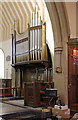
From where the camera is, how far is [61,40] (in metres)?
6.48

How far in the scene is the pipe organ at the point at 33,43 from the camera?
27.5ft

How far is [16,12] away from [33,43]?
3.24 metres

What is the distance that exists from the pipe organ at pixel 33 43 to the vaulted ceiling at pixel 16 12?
70cm

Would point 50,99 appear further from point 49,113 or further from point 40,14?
point 40,14

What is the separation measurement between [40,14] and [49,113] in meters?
5.27

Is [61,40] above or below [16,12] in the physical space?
below

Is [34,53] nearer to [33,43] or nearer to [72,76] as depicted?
[33,43]

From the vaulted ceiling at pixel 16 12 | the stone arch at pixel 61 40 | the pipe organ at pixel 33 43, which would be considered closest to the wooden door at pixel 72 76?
the stone arch at pixel 61 40

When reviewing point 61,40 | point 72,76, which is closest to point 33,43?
point 61,40

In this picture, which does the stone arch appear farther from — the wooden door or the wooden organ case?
the wooden organ case

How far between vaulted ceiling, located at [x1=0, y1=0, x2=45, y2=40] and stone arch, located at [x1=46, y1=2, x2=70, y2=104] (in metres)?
2.81

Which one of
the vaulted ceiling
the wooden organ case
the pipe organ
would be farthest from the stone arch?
the vaulted ceiling

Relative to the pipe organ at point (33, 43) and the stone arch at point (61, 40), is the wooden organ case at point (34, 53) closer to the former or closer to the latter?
the pipe organ at point (33, 43)

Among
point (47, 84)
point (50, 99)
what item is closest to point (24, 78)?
point (47, 84)
